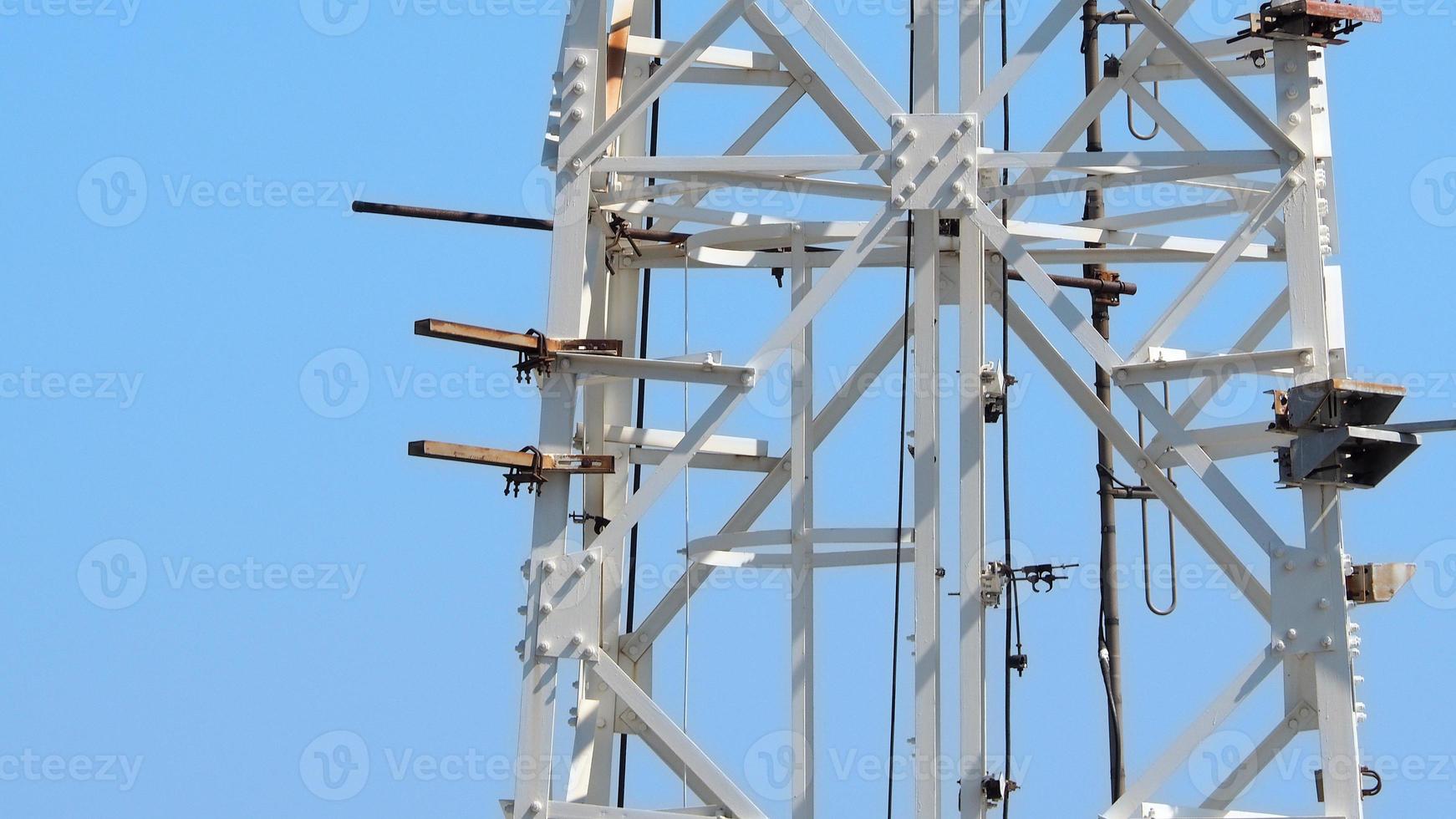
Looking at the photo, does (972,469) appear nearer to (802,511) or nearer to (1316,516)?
(802,511)

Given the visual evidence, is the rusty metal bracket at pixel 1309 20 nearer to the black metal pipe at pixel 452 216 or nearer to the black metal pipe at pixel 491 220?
the black metal pipe at pixel 491 220

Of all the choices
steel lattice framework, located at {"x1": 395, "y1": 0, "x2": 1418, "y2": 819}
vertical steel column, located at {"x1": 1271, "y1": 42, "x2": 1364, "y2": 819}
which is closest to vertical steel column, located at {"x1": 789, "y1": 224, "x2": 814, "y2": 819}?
steel lattice framework, located at {"x1": 395, "y1": 0, "x2": 1418, "y2": 819}

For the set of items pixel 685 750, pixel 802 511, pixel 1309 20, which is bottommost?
pixel 685 750

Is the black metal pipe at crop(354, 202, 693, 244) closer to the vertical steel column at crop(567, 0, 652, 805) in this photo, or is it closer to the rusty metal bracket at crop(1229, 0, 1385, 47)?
the vertical steel column at crop(567, 0, 652, 805)

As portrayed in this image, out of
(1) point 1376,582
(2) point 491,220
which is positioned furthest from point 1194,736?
(2) point 491,220

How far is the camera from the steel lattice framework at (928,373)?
17781 millimetres

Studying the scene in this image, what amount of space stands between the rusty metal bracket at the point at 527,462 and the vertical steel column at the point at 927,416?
8.30 ft

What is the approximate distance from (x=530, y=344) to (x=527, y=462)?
94 cm

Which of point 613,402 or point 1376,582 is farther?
point 613,402

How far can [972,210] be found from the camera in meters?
18.8

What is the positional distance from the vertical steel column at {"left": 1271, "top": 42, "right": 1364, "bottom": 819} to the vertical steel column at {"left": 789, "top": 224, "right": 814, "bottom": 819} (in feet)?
12.7

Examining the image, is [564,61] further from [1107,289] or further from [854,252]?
[1107,289]

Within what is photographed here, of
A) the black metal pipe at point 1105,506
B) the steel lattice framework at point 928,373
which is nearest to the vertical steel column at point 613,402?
the steel lattice framework at point 928,373

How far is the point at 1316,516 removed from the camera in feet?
58.3
